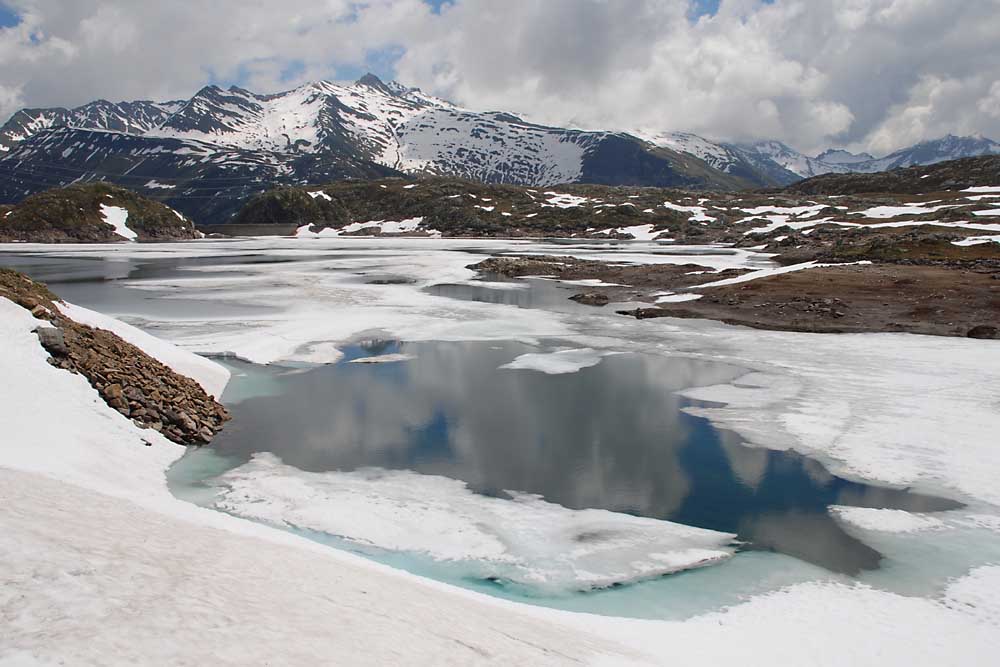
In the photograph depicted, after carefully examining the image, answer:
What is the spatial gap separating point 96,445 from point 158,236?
148808mm

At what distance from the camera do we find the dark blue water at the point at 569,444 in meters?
15.9

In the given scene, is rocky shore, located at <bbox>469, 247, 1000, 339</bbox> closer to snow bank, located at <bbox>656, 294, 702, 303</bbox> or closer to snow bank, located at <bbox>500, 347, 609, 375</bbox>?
snow bank, located at <bbox>656, 294, 702, 303</bbox>

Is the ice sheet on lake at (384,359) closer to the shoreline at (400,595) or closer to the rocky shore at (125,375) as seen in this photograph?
the rocky shore at (125,375)

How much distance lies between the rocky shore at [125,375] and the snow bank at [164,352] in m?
0.89

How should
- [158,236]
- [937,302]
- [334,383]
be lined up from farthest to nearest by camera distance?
1. [158,236]
2. [937,302]
3. [334,383]

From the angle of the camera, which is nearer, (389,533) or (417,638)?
(417,638)

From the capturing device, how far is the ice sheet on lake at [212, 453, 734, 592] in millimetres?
13328

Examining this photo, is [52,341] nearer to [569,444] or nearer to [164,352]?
[164,352]

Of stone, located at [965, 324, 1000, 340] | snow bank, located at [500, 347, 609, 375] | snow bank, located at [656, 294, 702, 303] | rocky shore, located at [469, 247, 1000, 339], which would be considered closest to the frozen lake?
snow bank, located at [500, 347, 609, 375]

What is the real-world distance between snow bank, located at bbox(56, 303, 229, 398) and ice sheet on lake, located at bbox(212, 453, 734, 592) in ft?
31.0

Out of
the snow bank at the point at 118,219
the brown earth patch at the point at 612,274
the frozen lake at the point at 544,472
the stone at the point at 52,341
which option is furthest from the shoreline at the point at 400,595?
the snow bank at the point at 118,219

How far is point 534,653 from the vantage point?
346 inches

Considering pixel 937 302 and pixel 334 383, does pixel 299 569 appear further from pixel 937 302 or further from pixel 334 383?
pixel 937 302

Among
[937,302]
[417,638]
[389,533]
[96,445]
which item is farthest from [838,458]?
[937,302]
